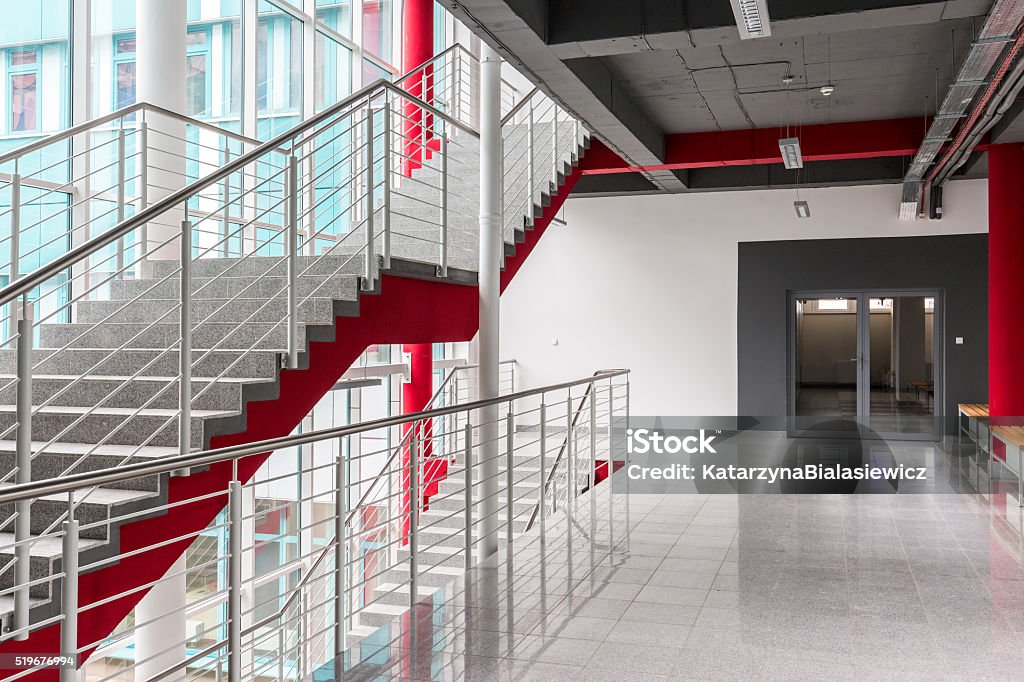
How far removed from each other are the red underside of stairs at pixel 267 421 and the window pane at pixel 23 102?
2.94 metres

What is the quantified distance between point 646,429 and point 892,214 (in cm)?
374

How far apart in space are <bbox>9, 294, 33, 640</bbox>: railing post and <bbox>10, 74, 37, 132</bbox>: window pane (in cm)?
358

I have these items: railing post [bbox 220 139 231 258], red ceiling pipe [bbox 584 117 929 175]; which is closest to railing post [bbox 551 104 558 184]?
red ceiling pipe [bbox 584 117 929 175]

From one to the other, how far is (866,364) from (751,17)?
7.56 metres

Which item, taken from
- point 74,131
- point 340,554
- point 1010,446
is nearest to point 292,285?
point 340,554

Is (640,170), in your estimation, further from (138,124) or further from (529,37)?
(138,124)

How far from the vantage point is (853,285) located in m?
10.4

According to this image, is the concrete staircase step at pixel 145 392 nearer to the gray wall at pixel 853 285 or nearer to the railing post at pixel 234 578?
the railing post at pixel 234 578

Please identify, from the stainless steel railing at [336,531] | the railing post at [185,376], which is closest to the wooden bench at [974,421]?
the stainless steel railing at [336,531]

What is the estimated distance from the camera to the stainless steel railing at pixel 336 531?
8.45ft

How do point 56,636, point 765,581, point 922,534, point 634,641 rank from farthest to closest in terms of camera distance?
point 922,534
point 765,581
point 634,641
point 56,636

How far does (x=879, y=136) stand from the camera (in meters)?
7.77

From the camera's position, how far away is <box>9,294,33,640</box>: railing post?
8.02ft

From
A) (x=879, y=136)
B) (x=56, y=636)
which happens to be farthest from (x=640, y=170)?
(x=56, y=636)
